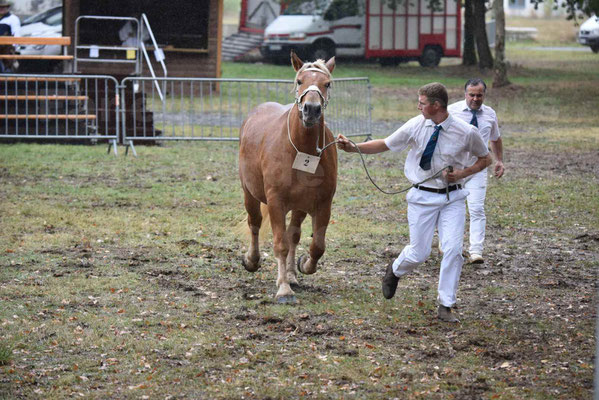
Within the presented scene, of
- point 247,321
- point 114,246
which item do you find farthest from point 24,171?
point 247,321

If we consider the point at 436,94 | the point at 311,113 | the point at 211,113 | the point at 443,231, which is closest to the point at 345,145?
the point at 311,113

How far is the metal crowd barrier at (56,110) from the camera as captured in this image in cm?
1608

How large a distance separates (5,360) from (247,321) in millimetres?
1863

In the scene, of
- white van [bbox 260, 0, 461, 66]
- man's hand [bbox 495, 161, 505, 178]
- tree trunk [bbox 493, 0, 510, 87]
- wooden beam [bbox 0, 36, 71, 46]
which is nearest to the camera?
man's hand [bbox 495, 161, 505, 178]

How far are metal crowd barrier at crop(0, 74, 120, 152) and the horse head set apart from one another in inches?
357

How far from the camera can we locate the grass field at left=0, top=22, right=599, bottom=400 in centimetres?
560

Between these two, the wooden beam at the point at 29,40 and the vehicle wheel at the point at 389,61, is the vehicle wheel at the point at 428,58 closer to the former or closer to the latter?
the vehicle wheel at the point at 389,61

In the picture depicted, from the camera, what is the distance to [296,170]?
727 cm

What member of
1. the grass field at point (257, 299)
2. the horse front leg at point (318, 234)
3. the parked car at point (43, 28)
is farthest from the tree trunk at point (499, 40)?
the horse front leg at point (318, 234)

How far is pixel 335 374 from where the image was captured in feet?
18.6

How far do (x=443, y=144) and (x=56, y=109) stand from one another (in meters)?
11.0

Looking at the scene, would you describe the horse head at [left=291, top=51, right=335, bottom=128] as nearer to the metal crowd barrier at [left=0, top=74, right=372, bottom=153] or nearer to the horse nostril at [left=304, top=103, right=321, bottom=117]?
the horse nostril at [left=304, top=103, right=321, bottom=117]

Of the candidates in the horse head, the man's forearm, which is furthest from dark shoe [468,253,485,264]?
the horse head

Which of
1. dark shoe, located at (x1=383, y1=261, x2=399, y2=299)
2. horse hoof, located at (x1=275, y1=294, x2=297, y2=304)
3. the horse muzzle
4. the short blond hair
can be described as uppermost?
the short blond hair
